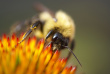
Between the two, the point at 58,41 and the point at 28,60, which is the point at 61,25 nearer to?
the point at 58,41

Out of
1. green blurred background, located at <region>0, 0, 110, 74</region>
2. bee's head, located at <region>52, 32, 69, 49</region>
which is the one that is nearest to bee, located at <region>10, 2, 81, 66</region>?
bee's head, located at <region>52, 32, 69, 49</region>

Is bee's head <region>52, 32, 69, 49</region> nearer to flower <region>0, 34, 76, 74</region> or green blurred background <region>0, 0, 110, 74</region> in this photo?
flower <region>0, 34, 76, 74</region>

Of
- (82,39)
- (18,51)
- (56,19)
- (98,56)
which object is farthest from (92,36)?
(18,51)

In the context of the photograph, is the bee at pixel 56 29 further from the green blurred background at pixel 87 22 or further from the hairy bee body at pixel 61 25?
the green blurred background at pixel 87 22

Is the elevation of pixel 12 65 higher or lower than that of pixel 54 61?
higher

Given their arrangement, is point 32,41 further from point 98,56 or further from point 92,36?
point 92,36
